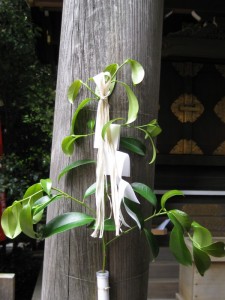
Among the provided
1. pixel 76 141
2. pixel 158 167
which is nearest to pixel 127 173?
pixel 76 141

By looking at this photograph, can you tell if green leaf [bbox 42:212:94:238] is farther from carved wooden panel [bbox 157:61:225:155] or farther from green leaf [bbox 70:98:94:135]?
carved wooden panel [bbox 157:61:225:155]

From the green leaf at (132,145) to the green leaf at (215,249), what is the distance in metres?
0.25

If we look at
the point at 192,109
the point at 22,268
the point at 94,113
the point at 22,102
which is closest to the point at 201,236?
the point at 94,113

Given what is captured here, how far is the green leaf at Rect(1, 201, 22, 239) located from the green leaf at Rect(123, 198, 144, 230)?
236mm

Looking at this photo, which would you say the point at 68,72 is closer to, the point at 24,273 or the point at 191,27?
the point at 191,27

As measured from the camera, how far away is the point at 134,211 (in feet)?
2.91

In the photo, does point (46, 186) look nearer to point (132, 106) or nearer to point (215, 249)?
point (132, 106)

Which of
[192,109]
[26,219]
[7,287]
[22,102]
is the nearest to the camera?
[26,219]

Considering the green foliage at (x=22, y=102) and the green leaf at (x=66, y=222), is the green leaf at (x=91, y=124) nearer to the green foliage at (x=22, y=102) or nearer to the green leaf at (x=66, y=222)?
the green leaf at (x=66, y=222)

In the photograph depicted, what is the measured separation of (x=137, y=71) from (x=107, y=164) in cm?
22

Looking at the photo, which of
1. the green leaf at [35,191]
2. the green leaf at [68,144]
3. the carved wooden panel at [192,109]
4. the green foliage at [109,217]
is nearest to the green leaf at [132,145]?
the green foliage at [109,217]

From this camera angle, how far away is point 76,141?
3.08 ft

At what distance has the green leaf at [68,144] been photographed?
0.91m

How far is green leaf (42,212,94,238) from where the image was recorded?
882mm
